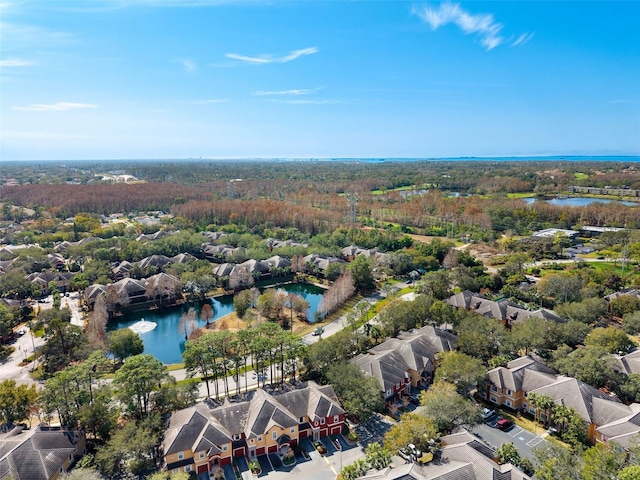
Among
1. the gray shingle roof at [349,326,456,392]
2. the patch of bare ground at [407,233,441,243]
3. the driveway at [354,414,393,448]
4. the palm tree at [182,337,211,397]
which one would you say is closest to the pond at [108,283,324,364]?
the palm tree at [182,337,211,397]

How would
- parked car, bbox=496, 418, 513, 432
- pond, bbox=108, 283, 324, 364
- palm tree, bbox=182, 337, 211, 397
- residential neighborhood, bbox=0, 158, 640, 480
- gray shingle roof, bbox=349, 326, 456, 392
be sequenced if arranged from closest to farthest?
1. residential neighborhood, bbox=0, 158, 640, 480
2. parked car, bbox=496, 418, 513, 432
3. palm tree, bbox=182, 337, 211, 397
4. gray shingle roof, bbox=349, 326, 456, 392
5. pond, bbox=108, 283, 324, 364

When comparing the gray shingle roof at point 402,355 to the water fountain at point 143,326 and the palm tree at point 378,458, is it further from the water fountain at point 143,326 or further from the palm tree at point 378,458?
the water fountain at point 143,326

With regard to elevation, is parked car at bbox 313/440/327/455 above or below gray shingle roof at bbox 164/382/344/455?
below

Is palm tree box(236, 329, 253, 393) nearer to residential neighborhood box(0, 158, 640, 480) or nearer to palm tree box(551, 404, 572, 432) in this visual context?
residential neighborhood box(0, 158, 640, 480)

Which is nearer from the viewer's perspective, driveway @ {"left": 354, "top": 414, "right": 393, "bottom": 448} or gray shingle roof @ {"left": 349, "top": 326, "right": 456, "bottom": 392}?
driveway @ {"left": 354, "top": 414, "right": 393, "bottom": 448}

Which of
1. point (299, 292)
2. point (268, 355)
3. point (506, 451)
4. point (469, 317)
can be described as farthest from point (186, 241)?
point (506, 451)

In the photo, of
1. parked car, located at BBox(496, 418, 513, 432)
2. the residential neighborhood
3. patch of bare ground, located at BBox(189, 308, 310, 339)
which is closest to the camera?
the residential neighborhood

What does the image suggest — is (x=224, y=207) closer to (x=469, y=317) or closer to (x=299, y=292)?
(x=299, y=292)

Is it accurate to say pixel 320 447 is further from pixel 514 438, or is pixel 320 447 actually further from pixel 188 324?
pixel 188 324
